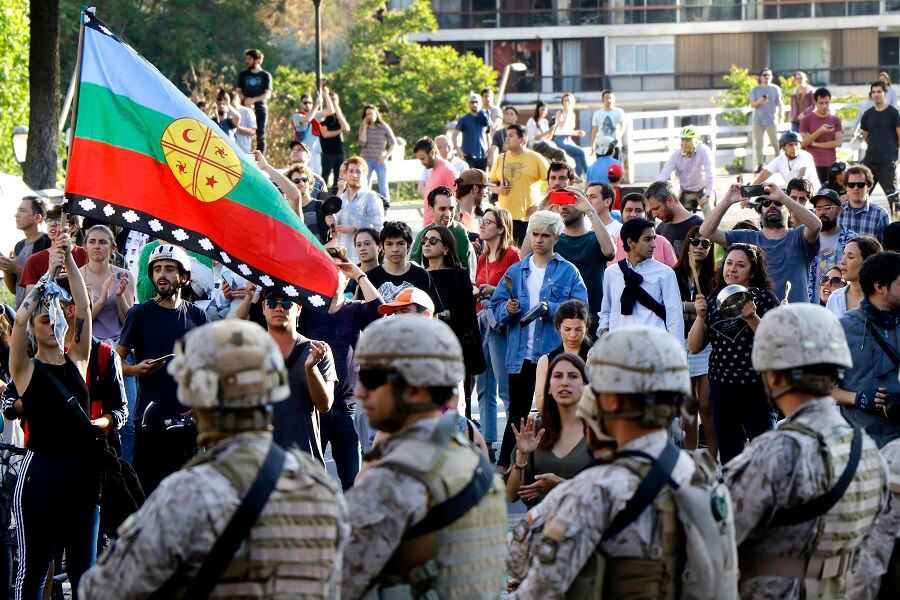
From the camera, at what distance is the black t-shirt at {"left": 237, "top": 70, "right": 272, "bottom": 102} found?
2392cm

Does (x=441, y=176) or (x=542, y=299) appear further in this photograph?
(x=441, y=176)

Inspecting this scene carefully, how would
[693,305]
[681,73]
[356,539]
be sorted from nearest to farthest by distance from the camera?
1. [356,539]
2. [693,305]
3. [681,73]

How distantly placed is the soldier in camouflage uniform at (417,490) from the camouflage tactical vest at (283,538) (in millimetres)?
158

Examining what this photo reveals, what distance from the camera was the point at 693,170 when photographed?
1753 cm

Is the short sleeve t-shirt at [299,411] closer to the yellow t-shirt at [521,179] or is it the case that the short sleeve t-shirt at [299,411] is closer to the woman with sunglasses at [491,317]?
the woman with sunglasses at [491,317]

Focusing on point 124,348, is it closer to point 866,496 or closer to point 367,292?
point 367,292

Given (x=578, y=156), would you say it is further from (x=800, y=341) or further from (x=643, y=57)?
(x=643, y=57)

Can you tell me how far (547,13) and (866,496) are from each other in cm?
6123

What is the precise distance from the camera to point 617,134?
23.6 m

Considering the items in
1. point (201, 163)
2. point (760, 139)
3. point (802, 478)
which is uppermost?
point (760, 139)

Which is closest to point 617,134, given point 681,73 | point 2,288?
point 2,288

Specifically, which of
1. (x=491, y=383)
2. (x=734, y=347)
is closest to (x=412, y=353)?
(x=734, y=347)

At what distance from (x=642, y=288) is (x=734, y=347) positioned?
88 centimetres

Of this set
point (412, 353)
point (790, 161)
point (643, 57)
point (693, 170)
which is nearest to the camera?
point (412, 353)
